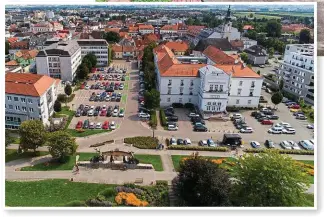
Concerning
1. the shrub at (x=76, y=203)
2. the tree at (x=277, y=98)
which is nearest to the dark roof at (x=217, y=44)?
the tree at (x=277, y=98)

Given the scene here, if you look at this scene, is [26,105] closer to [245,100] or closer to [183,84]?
[183,84]

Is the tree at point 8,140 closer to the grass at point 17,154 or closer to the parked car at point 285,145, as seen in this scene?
the grass at point 17,154

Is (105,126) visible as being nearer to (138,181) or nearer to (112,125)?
(112,125)

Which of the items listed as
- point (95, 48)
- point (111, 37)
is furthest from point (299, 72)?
point (111, 37)
